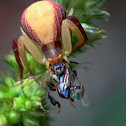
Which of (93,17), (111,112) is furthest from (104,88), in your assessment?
(93,17)

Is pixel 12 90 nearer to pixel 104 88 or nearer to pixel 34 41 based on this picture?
pixel 34 41

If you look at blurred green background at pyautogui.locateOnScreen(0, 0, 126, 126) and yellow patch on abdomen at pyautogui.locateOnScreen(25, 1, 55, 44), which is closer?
yellow patch on abdomen at pyautogui.locateOnScreen(25, 1, 55, 44)

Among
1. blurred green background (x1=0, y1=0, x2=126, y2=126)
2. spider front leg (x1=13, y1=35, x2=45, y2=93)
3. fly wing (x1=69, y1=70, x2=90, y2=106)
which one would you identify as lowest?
blurred green background (x1=0, y1=0, x2=126, y2=126)

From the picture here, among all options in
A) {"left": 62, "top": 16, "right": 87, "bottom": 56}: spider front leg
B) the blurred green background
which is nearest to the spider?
{"left": 62, "top": 16, "right": 87, "bottom": 56}: spider front leg

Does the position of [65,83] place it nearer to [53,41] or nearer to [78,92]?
[78,92]

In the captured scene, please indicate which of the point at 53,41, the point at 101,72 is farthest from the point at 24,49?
Answer: the point at 101,72

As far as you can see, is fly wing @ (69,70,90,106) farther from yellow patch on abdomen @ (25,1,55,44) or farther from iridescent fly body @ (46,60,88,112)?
yellow patch on abdomen @ (25,1,55,44)

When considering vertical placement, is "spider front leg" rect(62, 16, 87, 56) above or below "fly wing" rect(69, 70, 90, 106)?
above
